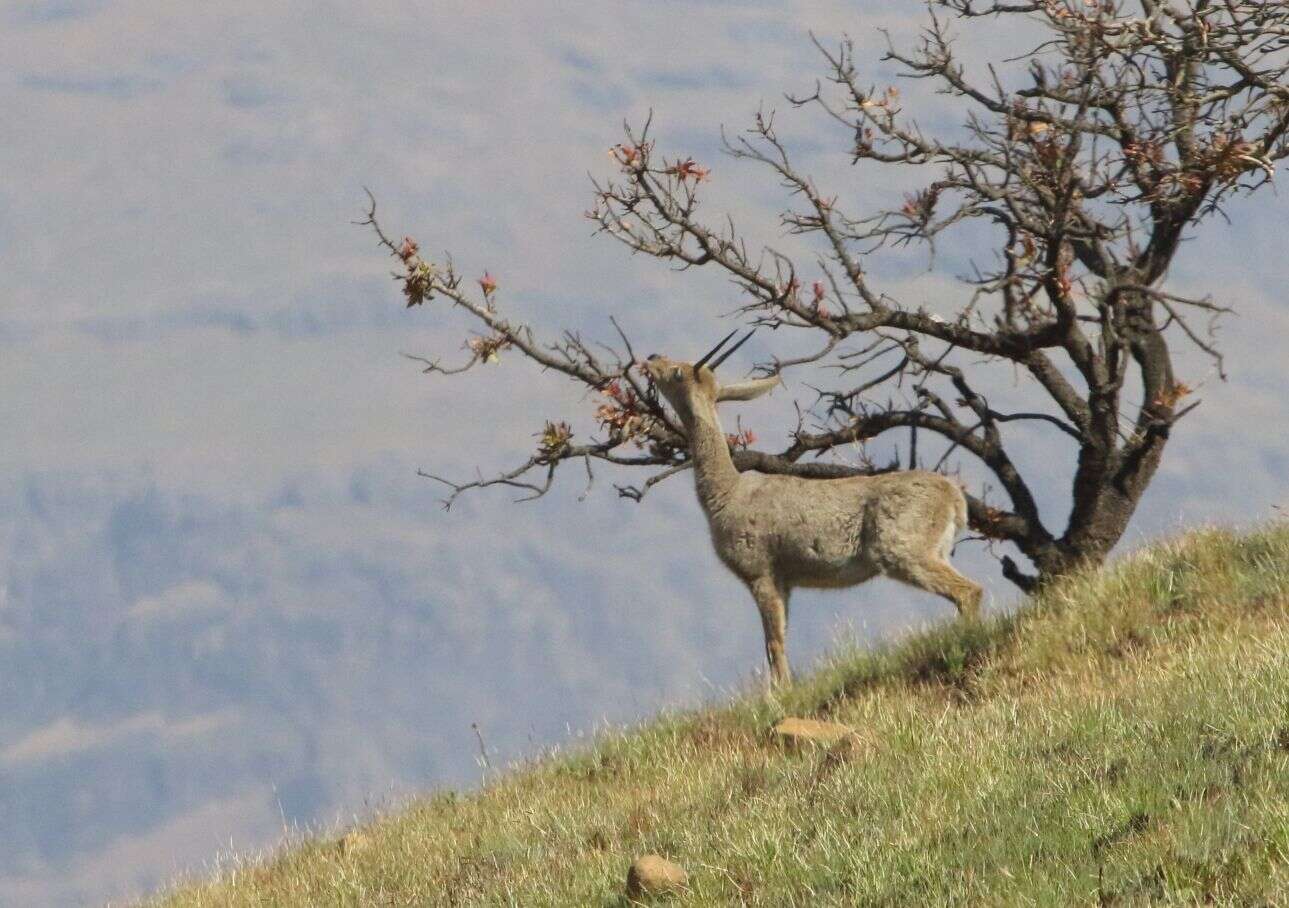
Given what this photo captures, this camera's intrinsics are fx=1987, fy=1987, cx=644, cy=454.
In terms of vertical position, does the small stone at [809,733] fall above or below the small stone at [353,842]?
above

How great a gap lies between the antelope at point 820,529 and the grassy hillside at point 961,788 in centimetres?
47

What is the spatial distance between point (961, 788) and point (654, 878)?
1.61 m

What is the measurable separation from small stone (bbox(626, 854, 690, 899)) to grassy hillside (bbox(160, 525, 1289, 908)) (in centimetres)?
12

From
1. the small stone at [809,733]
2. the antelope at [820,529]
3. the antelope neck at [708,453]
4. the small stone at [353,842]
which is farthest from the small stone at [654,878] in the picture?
the antelope neck at [708,453]

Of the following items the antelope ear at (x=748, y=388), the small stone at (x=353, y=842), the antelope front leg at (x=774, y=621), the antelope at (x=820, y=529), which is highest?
the antelope ear at (x=748, y=388)

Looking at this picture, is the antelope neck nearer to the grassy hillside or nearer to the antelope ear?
the antelope ear

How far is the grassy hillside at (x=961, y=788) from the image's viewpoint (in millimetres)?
8148

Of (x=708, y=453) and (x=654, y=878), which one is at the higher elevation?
(x=708, y=453)

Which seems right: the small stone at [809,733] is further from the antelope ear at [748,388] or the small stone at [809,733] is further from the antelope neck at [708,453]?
the antelope ear at [748,388]

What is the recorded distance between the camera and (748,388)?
14672 mm

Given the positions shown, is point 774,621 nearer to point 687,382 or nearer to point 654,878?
point 687,382

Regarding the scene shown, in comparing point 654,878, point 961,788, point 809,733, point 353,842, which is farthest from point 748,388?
point 654,878

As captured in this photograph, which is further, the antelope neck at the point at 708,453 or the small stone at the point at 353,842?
the antelope neck at the point at 708,453

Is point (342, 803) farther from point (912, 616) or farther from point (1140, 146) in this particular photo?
point (1140, 146)
